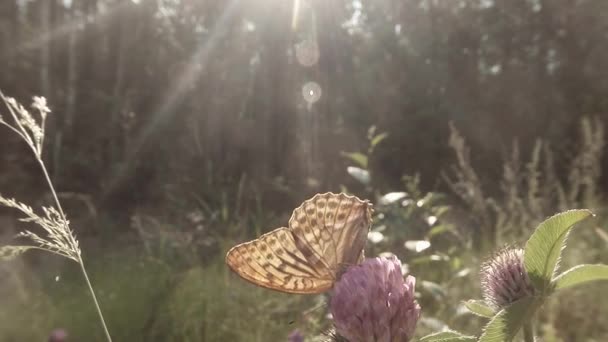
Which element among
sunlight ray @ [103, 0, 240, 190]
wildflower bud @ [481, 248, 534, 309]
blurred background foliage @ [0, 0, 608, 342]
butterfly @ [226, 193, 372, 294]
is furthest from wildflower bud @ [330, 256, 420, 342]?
sunlight ray @ [103, 0, 240, 190]

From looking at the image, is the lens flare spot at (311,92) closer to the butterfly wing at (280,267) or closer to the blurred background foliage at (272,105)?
the blurred background foliage at (272,105)

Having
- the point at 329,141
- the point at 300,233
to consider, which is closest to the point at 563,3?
the point at 329,141

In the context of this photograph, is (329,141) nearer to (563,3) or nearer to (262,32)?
(262,32)

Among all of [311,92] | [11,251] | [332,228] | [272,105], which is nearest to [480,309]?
[332,228]

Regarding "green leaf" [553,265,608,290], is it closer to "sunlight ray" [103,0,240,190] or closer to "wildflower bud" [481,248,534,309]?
"wildflower bud" [481,248,534,309]

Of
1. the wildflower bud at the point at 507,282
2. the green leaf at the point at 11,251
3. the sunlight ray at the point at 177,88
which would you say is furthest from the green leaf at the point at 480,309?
the sunlight ray at the point at 177,88

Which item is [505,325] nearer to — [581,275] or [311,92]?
[581,275]
